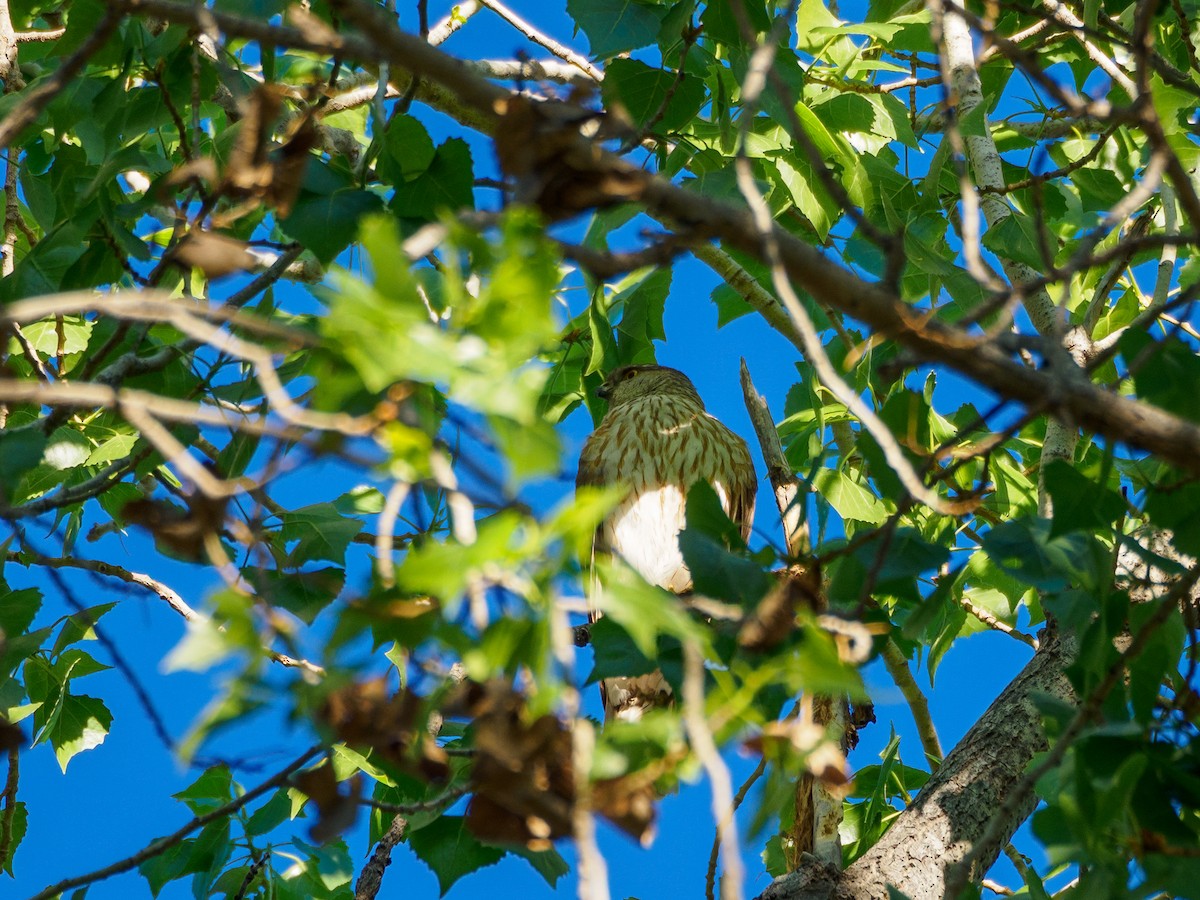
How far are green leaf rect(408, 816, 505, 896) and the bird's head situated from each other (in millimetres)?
3289

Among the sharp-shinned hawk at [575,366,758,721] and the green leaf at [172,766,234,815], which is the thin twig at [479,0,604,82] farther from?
the green leaf at [172,766,234,815]

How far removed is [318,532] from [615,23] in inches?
41.0

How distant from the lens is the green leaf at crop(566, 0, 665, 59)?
86.0 inches

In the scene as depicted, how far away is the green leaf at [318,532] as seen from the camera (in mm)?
2076

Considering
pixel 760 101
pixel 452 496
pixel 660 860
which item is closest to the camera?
pixel 452 496

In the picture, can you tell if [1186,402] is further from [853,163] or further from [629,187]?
[853,163]

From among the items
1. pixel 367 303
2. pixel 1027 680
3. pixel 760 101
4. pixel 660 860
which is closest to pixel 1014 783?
pixel 1027 680

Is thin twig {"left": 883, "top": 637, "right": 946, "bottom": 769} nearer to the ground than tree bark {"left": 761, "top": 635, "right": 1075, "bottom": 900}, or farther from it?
farther from it

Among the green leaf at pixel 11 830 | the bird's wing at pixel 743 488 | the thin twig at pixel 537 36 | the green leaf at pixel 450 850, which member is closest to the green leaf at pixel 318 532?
the green leaf at pixel 450 850

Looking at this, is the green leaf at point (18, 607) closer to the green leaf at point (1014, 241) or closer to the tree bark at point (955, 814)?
the tree bark at point (955, 814)

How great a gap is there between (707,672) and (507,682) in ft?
1.65

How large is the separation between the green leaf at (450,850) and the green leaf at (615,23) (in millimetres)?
1380

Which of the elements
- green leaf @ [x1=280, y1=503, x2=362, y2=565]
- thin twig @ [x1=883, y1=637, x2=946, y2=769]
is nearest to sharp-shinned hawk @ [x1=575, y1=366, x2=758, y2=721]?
thin twig @ [x1=883, y1=637, x2=946, y2=769]

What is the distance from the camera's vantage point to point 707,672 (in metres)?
1.48
